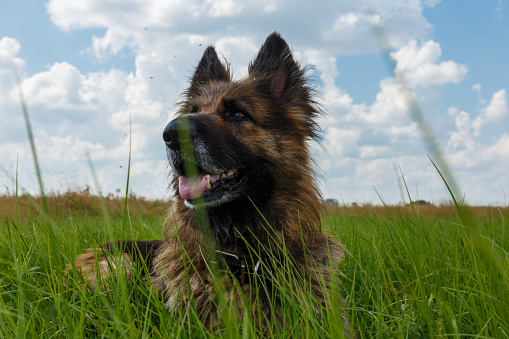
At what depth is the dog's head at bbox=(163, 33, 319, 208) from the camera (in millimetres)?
3244

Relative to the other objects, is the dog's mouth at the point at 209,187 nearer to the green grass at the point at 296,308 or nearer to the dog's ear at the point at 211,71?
the green grass at the point at 296,308

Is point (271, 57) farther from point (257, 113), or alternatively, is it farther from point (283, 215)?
point (283, 215)

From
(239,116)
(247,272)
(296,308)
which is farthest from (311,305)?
(239,116)

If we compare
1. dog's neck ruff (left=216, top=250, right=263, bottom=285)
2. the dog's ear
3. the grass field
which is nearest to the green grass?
the grass field

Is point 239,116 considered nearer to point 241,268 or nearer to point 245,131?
point 245,131

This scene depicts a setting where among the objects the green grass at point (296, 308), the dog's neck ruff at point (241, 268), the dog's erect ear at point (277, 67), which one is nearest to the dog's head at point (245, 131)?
the dog's erect ear at point (277, 67)

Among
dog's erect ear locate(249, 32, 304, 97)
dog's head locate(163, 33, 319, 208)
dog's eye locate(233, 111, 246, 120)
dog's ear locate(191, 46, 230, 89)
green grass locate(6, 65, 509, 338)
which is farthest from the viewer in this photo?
dog's ear locate(191, 46, 230, 89)

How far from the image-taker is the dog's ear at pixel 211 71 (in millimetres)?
4633

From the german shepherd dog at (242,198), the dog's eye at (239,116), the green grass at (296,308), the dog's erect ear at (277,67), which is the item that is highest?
the dog's erect ear at (277,67)

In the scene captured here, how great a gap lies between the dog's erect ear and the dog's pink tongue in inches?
49.8

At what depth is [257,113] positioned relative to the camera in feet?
12.2

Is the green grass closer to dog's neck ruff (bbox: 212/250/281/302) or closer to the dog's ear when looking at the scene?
dog's neck ruff (bbox: 212/250/281/302)

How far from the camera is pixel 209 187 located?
3324mm

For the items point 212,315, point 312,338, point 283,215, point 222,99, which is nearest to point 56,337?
point 212,315
